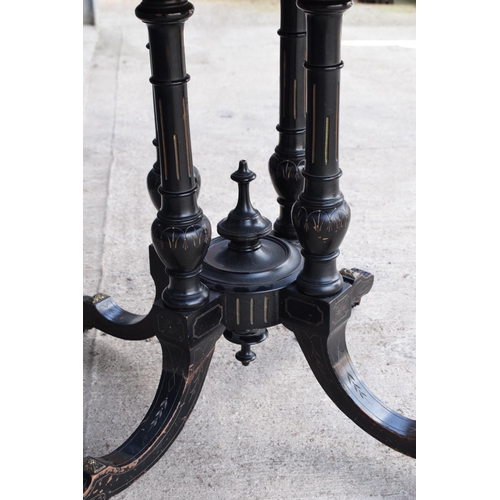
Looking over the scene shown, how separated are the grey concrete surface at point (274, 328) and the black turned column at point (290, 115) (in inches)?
11.2

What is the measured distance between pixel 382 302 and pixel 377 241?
28 centimetres

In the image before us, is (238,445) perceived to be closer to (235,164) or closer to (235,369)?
(235,369)

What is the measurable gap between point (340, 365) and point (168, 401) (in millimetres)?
245

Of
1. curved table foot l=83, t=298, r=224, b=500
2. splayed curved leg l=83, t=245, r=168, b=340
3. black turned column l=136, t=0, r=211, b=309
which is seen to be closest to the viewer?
black turned column l=136, t=0, r=211, b=309

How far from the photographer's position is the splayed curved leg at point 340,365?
99 cm

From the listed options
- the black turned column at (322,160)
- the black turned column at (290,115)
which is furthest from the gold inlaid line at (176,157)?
the black turned column at (290,115)

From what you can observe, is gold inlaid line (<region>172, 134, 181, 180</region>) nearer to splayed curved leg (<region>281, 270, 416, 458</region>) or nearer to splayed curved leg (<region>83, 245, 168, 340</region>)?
splayed curved leg (<region>281, 270, 416, 458</region>)

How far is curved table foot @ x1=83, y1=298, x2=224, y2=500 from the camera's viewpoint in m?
0.95

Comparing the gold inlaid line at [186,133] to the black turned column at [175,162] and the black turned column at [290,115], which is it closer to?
the black turned column at [175,162]

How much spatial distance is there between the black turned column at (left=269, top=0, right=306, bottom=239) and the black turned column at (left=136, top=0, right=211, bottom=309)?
0.86 ft

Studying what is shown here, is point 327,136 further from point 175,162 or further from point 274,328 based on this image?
point 274,328

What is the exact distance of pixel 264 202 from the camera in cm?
190

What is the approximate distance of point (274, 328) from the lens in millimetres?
1385

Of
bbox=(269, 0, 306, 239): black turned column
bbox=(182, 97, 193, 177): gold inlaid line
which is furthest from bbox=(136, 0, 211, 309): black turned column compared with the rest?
bbox=(269, 0, 306, 239): black turned column
